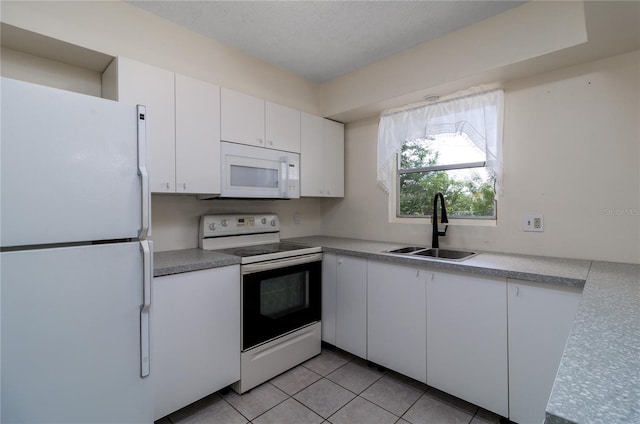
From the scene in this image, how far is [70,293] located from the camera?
4.00 ft

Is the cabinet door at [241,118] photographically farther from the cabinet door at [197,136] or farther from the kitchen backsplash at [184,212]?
the kitchen backsplash at [184,212]

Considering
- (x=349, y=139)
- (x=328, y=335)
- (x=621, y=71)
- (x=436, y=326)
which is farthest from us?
(x=349, y=139)

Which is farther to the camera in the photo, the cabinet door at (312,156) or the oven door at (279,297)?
the cabinet door at (312,156)

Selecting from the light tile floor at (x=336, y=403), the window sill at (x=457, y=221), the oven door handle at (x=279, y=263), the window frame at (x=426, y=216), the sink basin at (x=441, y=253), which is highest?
the window frame at (x=426, y=216)

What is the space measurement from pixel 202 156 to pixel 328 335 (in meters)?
1.70

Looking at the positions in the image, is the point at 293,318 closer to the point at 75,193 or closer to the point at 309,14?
the point at 75,193

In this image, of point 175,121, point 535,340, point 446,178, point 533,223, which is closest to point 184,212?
point 175,121

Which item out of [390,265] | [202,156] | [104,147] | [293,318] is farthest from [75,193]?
[390,265]

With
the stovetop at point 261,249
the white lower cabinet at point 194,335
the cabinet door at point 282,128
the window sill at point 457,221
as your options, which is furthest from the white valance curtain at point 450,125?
the white lower cabinet at point 194,335

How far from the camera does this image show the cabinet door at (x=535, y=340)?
149 centimetres

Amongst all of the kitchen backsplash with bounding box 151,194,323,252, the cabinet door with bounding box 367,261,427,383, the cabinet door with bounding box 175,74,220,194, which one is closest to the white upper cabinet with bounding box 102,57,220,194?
the cabinet door with bounding box 175,74,220,194

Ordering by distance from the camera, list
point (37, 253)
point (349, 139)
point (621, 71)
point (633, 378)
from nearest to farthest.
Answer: point (633, 378), point (37, 253), point (621, 71), point (349, 139)

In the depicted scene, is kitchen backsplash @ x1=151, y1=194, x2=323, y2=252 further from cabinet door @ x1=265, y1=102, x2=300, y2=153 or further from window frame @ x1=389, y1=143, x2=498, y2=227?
window frame @ x1=389, y1=143, x2=498, y2=227

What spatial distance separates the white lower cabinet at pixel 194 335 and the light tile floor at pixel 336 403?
137 millimetres
